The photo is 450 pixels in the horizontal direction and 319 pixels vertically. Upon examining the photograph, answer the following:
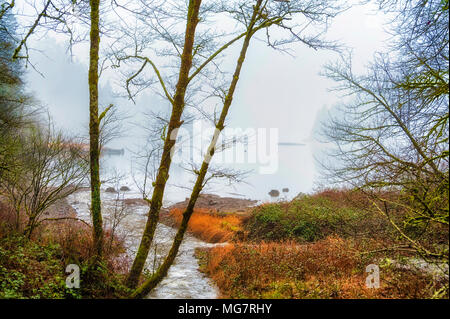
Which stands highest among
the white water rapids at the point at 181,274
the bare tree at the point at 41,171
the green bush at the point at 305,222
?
the bare tree at the point at 41,171

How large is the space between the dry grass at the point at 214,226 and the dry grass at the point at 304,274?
302 centimetres

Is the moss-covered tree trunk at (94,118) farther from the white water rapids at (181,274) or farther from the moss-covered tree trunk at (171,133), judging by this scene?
the white water rapids at (181,274)

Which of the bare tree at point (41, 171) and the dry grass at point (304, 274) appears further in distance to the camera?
the bare tree at point (41, 171)

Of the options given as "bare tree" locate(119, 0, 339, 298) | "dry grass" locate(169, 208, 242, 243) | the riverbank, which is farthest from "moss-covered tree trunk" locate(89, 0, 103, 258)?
"dry grass" locate(169, 208, 242, 243)

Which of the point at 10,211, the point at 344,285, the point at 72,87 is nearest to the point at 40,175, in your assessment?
the point at 10,211

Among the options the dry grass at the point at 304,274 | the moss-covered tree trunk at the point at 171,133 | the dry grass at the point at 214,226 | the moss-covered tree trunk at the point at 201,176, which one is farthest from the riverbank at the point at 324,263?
the moss-covered tree trunk at the point at 171,133

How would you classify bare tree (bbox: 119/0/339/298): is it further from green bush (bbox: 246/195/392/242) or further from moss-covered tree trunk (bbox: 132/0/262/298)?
green bush (bbox: 246/195/392/242)

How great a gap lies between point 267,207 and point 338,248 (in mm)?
5716

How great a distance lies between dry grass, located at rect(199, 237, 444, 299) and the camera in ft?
16.2

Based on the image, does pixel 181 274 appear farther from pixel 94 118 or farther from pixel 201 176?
pixel 94 118

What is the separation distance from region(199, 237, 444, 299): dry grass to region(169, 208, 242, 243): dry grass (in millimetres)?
3021

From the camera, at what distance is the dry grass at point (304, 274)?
4.94 meters
